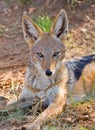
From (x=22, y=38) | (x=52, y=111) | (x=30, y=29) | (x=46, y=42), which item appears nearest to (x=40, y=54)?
(x=46, y=42)

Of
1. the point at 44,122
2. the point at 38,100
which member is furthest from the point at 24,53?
the point at 44,122

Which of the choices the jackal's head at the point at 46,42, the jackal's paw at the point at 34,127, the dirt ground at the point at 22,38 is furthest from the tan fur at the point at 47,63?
the jackal's paw at the point at 34,127

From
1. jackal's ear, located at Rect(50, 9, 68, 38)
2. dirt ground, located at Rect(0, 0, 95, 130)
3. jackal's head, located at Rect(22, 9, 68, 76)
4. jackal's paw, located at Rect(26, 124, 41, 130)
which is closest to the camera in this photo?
jackal's paw, located at Rect(26, 124, 41, 130)

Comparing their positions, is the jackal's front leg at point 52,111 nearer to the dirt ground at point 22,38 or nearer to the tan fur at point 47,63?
the tan fur at point 47,63

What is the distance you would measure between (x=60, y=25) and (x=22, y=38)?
10.1ft

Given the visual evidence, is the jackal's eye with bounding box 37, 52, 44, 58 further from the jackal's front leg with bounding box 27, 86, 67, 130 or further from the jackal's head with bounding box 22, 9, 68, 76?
the jackal's front leg with bounding box 27, 86, 67, 130

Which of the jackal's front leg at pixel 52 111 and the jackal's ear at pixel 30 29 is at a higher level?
the jackal's ear at pixel 30 29

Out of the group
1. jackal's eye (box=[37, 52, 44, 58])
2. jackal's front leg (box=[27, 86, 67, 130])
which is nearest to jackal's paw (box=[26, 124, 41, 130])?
jackal's front leg (box=[27, 86, 67, 130])

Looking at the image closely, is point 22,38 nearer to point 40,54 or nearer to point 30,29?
point 30,29

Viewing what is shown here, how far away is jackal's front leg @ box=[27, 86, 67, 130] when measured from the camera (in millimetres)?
5445

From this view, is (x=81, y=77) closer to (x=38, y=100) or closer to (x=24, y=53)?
(x=38, y=100)

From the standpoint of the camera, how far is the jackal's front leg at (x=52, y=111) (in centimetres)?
545

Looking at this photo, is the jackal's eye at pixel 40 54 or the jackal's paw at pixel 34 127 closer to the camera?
the jackal's paw at pixel 34 127

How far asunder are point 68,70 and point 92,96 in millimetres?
497
